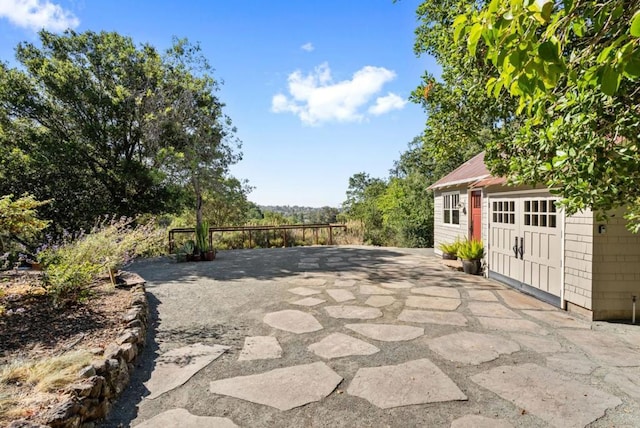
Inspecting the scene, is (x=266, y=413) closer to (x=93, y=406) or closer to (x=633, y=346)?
(x=93, y=406)

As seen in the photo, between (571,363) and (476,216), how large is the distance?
209 inches

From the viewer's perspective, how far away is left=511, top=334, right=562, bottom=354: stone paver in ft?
10.4

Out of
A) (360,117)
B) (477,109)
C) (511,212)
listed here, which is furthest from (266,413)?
(360,117)

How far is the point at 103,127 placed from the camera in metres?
10.2

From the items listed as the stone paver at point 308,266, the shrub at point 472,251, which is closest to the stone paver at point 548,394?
the shrub at point 472,251

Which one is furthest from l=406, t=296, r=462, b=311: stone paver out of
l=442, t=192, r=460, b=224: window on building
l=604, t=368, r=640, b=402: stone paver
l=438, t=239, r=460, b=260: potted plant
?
l=442, t=192, r=460, b=224: window on building

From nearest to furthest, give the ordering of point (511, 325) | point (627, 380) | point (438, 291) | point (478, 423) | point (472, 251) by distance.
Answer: point (478, 423) < point (627, 380) < point (511, 325) < point (438, 291) < point (472, 251)

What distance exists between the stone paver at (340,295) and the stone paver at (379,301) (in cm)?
28

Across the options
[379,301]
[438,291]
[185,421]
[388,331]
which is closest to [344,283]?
[379,301]

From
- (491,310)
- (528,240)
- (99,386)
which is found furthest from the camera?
(528,240)

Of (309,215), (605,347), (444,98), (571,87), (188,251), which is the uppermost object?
(444,98)

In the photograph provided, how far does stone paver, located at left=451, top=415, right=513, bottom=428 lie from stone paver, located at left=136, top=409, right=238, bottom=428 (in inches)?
53.7

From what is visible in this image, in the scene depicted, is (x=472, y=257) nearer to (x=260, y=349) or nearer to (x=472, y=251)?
(x=472, y=251)

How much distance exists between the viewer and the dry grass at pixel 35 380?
1895 mm
